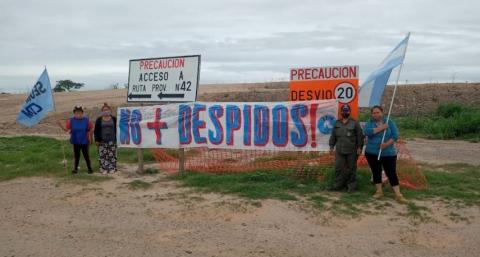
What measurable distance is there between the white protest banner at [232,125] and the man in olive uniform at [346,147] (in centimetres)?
78

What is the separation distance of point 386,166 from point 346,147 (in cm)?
71

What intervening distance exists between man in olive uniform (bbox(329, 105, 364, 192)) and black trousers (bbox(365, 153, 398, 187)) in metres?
0.33

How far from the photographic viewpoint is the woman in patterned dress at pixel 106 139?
1080cm

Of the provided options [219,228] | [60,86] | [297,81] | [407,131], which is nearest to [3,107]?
[60,86]

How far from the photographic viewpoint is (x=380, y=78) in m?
8.55

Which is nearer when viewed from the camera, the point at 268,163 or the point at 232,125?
the point at 232,125

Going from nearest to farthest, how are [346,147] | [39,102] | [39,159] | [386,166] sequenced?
[386,166]
[346,147]
[39,102]
[39,159]

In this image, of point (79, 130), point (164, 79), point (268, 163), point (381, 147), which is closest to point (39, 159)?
point (79, 130)

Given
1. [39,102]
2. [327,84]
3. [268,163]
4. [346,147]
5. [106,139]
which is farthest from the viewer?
[39,102]

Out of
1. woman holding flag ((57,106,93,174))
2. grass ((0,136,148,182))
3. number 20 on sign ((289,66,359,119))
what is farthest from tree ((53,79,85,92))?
number 20 on sign ((289,66,359,119))

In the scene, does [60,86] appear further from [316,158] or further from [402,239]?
[402,239]

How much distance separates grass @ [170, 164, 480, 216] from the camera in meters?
7.64

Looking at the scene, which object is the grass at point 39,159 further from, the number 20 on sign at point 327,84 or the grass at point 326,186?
the number 20 on sign at point 327,84

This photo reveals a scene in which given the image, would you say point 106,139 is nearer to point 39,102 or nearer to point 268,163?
point 39,102
